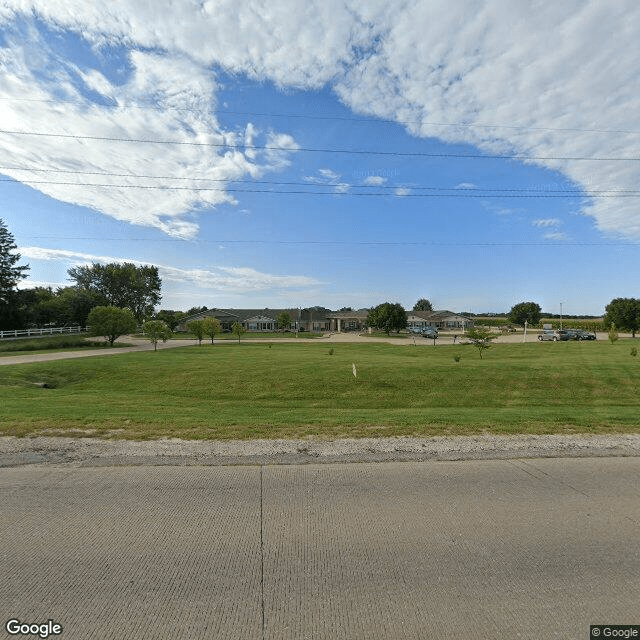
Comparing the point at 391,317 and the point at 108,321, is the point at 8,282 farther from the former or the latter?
the point at 391,317

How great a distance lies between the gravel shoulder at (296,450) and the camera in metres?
5.89

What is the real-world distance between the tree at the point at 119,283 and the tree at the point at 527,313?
91638 millimetres

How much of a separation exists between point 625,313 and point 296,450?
6057cm

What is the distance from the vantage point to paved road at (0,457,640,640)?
106 inches

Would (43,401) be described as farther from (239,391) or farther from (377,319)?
(377,319)

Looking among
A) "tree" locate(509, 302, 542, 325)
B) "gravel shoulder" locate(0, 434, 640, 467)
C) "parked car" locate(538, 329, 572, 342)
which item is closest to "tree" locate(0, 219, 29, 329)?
"gravel shoulder" locate(0, 434, 640, 467)

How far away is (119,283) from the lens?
79188mm

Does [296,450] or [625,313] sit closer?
[296,450]

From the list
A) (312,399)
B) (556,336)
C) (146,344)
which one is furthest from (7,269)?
(556,336)

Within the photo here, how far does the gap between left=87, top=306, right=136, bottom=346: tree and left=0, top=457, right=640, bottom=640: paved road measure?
40.3 m

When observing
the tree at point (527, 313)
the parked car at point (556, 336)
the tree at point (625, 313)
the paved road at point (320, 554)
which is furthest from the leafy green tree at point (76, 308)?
the tree at point (527, 313)

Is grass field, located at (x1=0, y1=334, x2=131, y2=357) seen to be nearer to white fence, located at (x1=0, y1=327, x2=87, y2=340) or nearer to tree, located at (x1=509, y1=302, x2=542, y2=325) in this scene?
white fence, located at (x1=0, y1=327, x2=87, y2=340)

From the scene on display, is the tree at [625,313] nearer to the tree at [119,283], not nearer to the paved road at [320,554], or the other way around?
the paved road at [320,554]

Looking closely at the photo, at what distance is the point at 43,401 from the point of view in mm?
11141
